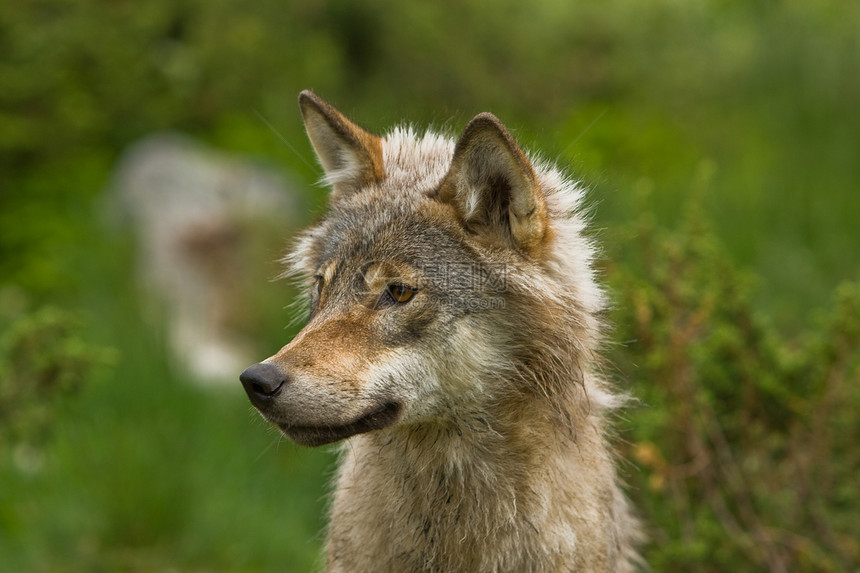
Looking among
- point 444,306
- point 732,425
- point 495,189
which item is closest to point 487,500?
point 444,306

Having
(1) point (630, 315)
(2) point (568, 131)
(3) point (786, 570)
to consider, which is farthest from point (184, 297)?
(3) point (786, 570)

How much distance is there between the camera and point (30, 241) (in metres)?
11.1

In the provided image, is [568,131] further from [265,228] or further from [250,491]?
[250,491]

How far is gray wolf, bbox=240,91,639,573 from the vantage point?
11.2ft

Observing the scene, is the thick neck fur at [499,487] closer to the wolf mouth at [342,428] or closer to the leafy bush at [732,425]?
the wolf mouth at [342,428]

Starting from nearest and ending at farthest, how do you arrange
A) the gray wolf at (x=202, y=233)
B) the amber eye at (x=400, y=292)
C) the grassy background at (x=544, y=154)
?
the amber eye at (x=400, y=292) → the grassy background at (x=544, y=154) → the gray wolf at (x=202, y=233)

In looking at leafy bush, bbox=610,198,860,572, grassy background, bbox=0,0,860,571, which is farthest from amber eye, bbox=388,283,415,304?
leafy bush, bbox=610,198,860,572

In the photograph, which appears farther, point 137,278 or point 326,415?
point 137,278

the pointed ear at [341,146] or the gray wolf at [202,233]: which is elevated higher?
the gray wolf at [202,233]

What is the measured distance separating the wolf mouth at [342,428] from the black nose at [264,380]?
166mm

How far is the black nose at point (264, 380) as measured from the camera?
10.6ft

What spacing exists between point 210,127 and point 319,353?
34.7 feet

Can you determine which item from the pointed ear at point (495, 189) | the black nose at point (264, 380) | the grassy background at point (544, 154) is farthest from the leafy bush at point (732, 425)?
the black nose at point (264, 380)

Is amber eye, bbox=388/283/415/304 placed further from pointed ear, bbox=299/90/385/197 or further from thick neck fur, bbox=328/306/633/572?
pointed ear, bbox=299/90/385/197
